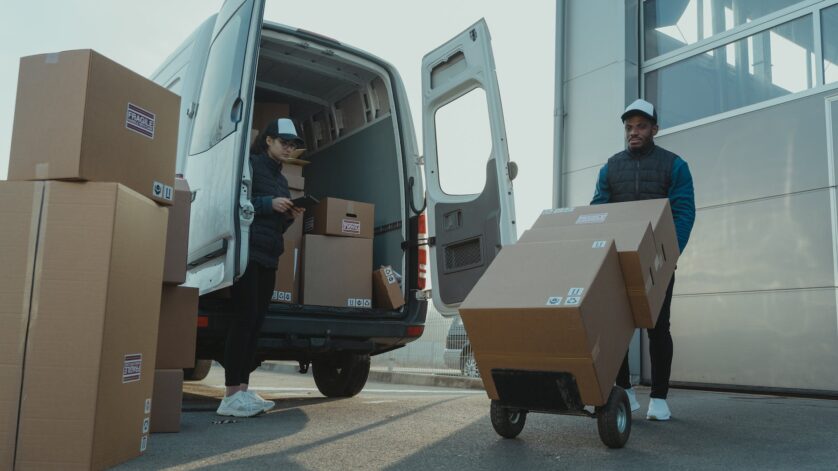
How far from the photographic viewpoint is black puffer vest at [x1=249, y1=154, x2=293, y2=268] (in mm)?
3822

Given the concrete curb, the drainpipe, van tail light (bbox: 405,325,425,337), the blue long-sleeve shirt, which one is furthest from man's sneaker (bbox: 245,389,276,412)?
the concrete curb

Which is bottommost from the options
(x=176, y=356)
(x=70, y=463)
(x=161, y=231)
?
(x=70, y=463)

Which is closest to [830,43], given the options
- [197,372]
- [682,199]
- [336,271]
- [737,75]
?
[737,75]

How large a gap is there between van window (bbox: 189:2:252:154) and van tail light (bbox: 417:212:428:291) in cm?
149

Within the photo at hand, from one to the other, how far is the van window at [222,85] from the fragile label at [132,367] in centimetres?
158

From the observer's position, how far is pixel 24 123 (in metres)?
2.51

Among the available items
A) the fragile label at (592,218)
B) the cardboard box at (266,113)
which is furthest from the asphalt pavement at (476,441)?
the cardboard box at (266,113)

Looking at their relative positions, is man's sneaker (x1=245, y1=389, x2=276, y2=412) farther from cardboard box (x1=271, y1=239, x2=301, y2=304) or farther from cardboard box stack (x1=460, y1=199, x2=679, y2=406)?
cardboard box stack (x1=460, y1=199, x2=679, y2=406)

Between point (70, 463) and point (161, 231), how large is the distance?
0.88 meters

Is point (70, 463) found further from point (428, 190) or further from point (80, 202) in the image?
point (428, 190)

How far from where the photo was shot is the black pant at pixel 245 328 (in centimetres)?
376

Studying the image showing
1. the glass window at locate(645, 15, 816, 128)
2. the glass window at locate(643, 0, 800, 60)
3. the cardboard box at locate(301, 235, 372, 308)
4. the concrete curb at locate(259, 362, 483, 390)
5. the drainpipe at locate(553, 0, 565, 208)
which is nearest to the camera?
the cardboard box at locate(301, 235, 372, 308)

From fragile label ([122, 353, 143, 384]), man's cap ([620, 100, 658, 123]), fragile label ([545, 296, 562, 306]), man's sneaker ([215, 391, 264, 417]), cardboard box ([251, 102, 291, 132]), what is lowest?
man's sneaker ([215, 391, 264, 417])

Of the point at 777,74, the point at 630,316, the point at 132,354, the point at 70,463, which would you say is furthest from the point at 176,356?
the point at 777,74
